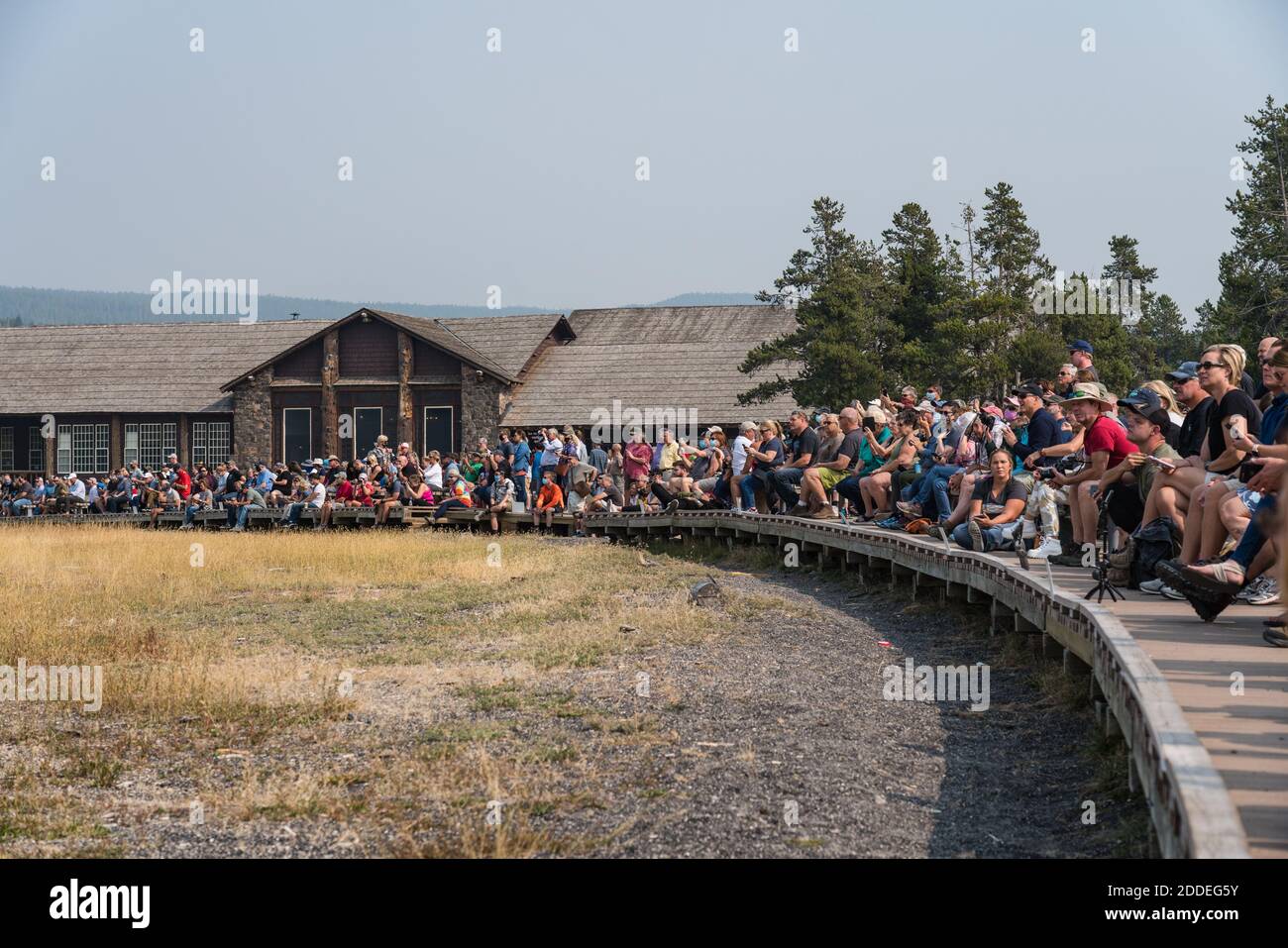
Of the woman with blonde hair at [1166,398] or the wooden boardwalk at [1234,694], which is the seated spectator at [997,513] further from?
the wooden boardwalk at [1234,694]

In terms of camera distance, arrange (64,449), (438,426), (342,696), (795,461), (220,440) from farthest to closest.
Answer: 1. (64,449)
2. (220,440)
3. (438,426)
4. (795,461)
5. (342,696)

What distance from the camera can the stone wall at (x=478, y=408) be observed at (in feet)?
157

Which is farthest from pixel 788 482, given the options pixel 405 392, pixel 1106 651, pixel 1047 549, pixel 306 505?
pixel 405 392

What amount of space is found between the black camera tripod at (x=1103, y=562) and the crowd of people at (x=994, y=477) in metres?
0.04

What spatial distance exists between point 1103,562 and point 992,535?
Answer: 5.04 m

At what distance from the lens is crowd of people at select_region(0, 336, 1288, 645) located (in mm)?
10148

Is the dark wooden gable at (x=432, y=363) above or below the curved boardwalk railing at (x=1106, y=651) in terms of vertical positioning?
above

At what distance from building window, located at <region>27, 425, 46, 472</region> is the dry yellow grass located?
3138 centimetres

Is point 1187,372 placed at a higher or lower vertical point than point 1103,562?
higher

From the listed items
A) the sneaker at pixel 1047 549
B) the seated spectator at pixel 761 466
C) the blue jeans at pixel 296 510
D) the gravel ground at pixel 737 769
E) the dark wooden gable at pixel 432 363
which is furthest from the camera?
the dark wooden gable at pixel 432 363

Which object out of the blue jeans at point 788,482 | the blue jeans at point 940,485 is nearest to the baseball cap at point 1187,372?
the blue jeans at point 940,485

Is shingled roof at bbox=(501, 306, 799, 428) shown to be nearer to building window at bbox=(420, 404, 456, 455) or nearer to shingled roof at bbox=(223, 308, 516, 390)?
shingled roof at bbox=(223, 308, 516, 390)

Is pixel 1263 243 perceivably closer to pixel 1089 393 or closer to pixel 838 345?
pixel 838 345

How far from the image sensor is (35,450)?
176ft
